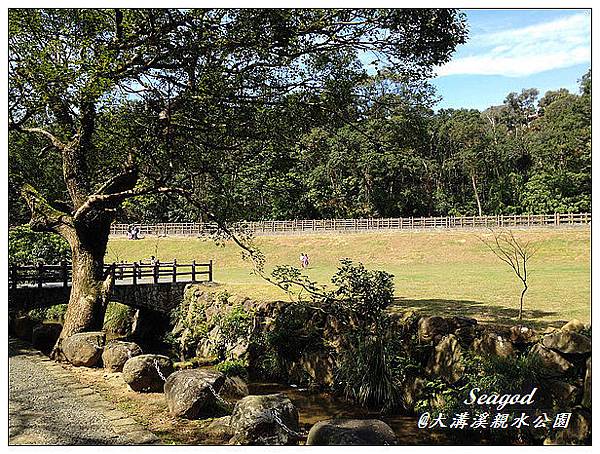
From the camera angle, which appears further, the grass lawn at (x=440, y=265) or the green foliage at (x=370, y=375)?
the grass lawn at (x=440, y=265)

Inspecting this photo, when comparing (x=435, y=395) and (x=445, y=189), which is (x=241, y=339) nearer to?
(x=435, y=395)

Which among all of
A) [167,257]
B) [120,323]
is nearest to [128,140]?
[120,323]

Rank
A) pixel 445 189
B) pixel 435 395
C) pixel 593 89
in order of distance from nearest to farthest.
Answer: pixel 593 89 → pixel 435 395 → pixel 445 189

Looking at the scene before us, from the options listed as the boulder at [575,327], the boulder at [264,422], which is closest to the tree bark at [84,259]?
the boulder at [264,422]

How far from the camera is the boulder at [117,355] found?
800 centimetres

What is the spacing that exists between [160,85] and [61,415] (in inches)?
189

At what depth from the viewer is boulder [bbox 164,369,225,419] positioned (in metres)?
6.06

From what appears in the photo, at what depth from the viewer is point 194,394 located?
6.11 meters

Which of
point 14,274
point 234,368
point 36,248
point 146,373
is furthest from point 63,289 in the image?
point 146,373

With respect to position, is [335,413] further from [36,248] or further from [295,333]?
[36,248]

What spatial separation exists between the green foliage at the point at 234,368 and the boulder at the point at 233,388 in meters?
1.90

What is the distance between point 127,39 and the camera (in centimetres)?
748

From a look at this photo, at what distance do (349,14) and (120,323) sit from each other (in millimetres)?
7678

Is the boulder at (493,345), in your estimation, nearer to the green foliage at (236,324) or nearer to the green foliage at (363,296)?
the green foliage at (363,296)
